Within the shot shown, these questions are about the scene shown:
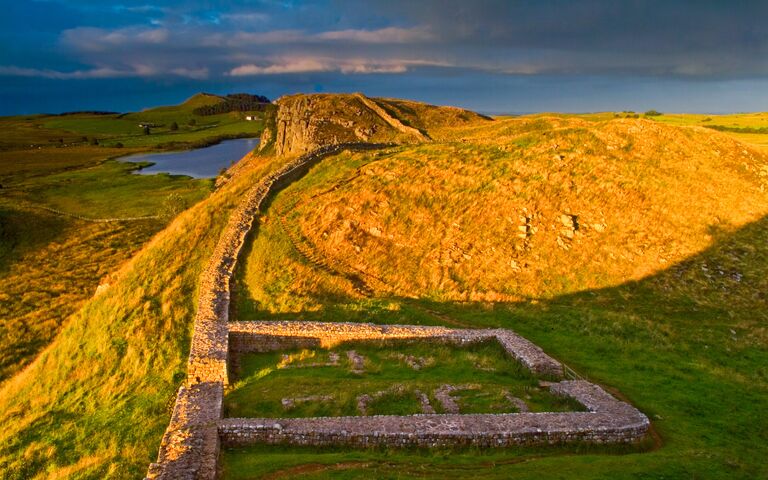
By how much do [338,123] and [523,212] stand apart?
47.0 metres

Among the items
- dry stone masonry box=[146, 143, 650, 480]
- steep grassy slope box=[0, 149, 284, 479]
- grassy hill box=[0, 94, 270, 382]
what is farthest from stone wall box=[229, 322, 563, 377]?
grassy hill box=[0, 94, 270, 382]

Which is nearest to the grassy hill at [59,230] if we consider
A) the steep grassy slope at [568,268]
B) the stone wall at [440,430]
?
the steep grassy slope at [568,268]

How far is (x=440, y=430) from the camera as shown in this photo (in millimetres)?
14359

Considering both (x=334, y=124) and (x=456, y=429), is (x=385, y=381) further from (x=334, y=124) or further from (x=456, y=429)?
(x=334, y=124)

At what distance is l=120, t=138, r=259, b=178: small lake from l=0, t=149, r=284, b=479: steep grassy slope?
93075 millimetres

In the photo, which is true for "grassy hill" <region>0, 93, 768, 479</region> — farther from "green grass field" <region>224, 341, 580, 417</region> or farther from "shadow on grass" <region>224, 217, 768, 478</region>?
"green grass field" <region>224, 341, 580, 417</region>

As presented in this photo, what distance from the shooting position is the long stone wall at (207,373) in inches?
511

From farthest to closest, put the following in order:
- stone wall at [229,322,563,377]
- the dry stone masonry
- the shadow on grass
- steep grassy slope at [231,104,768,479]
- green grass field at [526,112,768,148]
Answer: green grass field at [526,112,768,148]
stone wall at [229,322,563,377]
steep grassy slope at [231,104,768,479]
the dry stone masonry
the shadow on grass

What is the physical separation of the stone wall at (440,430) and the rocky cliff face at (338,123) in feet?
175

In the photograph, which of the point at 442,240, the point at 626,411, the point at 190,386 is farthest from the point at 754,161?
the point at 190,386

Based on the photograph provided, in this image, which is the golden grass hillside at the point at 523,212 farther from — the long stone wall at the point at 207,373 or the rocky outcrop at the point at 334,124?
the rocky outcrop at the point at 334,124

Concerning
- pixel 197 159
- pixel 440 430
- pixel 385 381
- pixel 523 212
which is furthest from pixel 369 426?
pixel 197 159

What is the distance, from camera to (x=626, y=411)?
52.5ft

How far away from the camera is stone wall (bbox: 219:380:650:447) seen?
1423 cm
